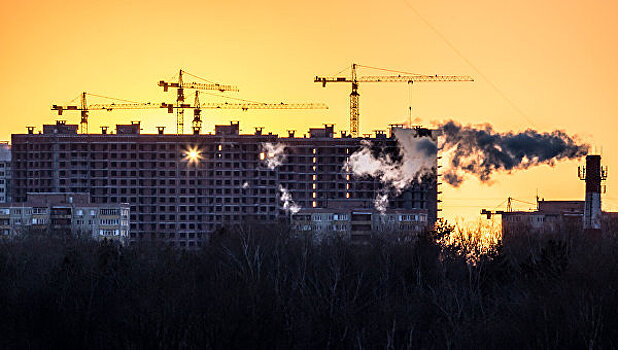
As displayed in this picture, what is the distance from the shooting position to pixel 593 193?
7344cm

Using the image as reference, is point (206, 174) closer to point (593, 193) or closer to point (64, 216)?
point (64, 216)

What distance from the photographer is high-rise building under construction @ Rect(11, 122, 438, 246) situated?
112 meters

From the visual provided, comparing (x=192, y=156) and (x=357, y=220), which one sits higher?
(x=192, y=156)

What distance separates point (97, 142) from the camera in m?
114

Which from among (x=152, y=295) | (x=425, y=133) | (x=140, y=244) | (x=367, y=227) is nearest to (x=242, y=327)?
(x=152, y=295)

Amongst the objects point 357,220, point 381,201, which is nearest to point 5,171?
point 381,201

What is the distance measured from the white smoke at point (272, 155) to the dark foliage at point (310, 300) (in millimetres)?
44452

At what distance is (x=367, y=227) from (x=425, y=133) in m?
14.5

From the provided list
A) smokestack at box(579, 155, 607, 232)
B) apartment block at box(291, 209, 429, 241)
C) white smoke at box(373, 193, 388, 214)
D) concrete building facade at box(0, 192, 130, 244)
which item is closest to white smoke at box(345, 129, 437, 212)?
white smoke at box(373, 193, 388, 214)

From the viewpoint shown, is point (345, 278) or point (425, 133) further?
point (425, 133)

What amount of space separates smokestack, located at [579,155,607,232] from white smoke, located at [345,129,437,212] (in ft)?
118

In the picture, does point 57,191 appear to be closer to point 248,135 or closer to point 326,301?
point 248,135

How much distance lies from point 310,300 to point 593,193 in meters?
23.7

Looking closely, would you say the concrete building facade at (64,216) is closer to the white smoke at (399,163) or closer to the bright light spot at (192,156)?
the bright light spot at (192,156)
